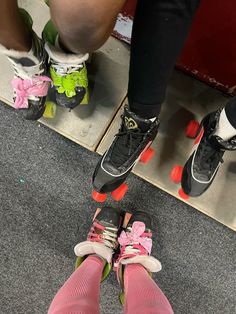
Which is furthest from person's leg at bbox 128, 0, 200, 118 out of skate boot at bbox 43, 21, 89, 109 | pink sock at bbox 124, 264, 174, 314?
pink sock at bbox 124, 264, 174, 314

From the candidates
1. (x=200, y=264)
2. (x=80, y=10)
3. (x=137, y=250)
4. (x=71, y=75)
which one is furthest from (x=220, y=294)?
(x=80, y=10)

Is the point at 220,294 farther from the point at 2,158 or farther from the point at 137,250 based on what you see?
the point at 2,158

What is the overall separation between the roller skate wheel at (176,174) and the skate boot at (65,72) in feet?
0.97

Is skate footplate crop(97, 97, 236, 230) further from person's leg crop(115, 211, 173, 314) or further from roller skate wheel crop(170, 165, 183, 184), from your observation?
person's leg crop(115, 211, 173, 314)

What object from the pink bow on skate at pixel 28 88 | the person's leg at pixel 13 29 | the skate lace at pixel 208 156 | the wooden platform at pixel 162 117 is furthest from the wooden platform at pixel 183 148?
the person's leg at pixel 13 29

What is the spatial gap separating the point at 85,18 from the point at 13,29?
205mm

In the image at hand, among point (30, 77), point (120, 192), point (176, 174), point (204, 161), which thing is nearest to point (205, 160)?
point (204, 161)

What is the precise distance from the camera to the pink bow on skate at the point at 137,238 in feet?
3.14

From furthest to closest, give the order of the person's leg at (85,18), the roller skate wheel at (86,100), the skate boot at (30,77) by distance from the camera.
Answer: the roller skate wheel at (86,100)
the skate boot at (30,77)
the person's leg at (85,18)

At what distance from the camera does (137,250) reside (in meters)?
0.94

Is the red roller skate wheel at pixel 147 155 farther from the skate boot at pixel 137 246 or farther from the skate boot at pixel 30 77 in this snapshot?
the skate boot at pixel 30 77

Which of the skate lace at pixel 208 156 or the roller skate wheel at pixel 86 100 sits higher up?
the skate lace at pixel 208 156

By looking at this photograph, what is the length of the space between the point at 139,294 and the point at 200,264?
0.91ft

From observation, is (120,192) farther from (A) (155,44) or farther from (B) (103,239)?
(A) (155,44)
